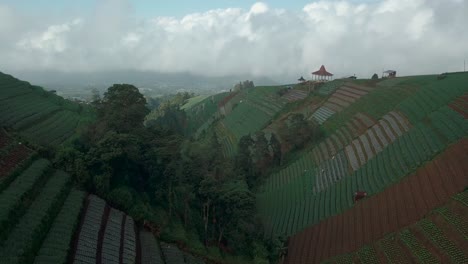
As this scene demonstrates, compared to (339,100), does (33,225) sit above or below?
below

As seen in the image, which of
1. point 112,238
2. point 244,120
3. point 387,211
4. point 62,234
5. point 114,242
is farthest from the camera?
point 244,120

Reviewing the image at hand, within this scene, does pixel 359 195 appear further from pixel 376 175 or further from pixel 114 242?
pixel 114 242

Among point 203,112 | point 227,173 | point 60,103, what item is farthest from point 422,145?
point 203,112

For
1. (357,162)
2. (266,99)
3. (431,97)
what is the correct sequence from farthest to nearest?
1. (266,99)
2. (431,97)
3. (357,162)

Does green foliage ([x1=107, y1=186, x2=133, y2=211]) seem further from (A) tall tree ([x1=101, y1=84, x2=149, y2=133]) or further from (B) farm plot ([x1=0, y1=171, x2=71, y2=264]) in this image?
(A) tall tree ([x1=101, y1=84, x2=149, y2=133])

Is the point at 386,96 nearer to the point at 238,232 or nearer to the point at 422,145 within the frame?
the point at 422,145

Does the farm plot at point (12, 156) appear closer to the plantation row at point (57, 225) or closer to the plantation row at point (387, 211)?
the plantation row at point (57, 225)

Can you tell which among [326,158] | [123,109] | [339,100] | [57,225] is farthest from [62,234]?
[339,100]
